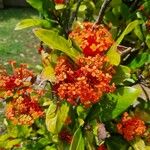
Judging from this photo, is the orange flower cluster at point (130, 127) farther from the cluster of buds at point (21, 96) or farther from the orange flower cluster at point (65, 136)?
the cluster of buds at point (21, 96)

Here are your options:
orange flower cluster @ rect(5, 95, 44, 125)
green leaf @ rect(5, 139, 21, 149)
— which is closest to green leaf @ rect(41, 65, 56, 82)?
orange flower cluster @ rect(5, 95, 44, 125)

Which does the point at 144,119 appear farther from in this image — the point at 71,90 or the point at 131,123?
the point at 71,90

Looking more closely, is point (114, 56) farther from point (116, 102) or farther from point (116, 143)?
point (116, 143)

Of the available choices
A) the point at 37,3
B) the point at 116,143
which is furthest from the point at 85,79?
the point at 37,3

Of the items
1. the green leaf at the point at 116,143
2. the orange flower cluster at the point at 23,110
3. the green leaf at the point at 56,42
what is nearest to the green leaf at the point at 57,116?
the orange flower cluster at the point at 23,110

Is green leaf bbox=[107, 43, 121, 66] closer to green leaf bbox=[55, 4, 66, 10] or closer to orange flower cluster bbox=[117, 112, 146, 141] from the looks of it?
orange flower cluster bbox=[117, 112, 146, 141]

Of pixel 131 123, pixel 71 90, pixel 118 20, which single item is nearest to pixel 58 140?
pixel 131 123
